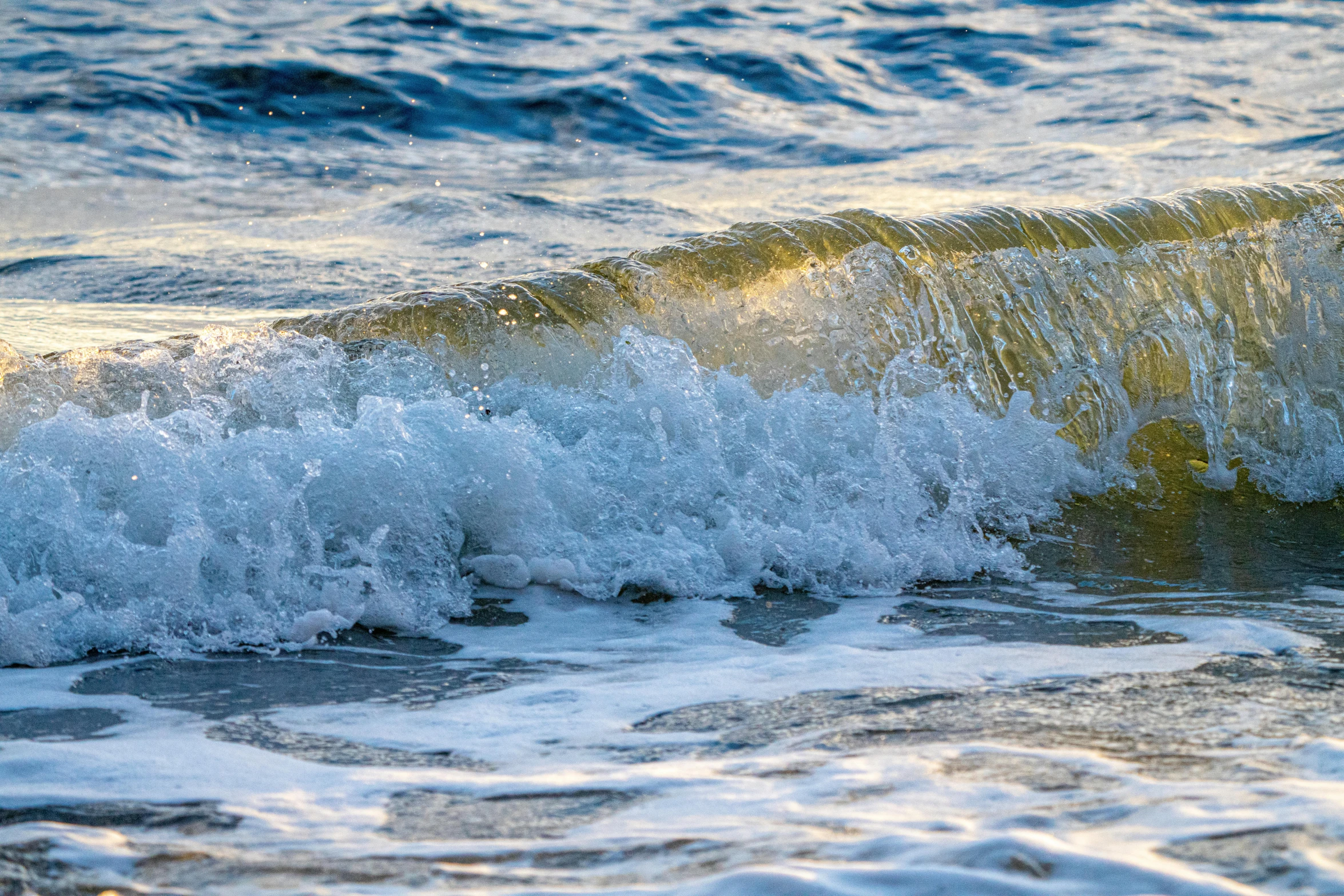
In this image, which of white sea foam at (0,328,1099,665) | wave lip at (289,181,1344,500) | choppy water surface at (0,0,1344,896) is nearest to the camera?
choppy water surface at (0,0,1344,896)

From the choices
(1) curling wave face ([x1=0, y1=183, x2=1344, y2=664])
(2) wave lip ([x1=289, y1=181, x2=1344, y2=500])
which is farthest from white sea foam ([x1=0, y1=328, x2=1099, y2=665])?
(2) wave lip ([x1=289, y1=181, x2=1344, y2=500])

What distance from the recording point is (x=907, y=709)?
231 centimetres

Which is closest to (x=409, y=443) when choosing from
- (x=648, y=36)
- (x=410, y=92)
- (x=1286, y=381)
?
(x=1286, y=381)

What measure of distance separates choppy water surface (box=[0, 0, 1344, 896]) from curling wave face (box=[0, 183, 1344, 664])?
14 mm

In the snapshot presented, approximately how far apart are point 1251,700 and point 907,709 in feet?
2.09

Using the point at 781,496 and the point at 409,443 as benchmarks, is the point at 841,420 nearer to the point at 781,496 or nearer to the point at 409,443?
the point at 781,496

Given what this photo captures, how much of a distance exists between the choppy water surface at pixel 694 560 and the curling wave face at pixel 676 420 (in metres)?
0.01

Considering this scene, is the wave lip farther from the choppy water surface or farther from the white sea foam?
the white sea foam

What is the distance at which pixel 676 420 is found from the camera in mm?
3609

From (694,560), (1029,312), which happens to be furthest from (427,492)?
(1029,312)

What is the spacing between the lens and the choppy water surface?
1.77 metres

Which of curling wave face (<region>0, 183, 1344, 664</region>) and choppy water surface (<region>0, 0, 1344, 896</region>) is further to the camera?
curling wave face (<region>0, 183, 1344, 664</region>)

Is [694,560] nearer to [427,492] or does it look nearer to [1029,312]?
[427,492]

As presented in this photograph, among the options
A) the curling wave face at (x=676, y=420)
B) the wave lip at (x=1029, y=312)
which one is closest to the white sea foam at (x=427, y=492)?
the curling wave face at (x=676, y=420)
